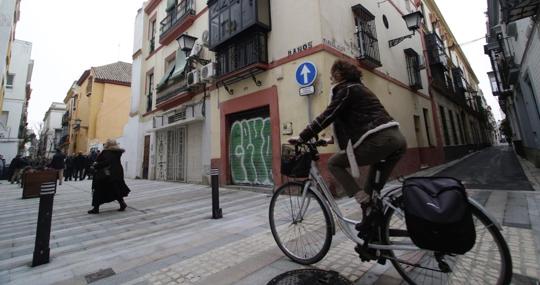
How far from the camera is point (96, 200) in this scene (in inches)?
214

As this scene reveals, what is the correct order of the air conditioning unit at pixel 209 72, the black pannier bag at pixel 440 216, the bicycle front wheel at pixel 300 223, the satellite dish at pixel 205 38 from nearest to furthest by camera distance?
the black pannier bag at pixel 440 216
the bicycle front wheel at pixel 300 223
the air conditioning unit at pixel 209 72
the satellite dish at pixel 205 38

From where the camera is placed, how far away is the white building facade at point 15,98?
22.7m

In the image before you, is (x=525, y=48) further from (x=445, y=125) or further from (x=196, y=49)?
(x=196, y=49)

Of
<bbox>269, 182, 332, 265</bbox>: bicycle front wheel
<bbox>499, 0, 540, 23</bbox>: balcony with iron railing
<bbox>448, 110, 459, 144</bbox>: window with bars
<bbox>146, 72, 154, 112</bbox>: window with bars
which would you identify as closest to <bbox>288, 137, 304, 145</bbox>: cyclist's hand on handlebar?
<bbox>269, 182, 332, 265</bbox>: bicycle front wheel

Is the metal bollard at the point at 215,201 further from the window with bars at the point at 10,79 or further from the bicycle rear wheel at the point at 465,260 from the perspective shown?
the window with bars at the point at 10,79

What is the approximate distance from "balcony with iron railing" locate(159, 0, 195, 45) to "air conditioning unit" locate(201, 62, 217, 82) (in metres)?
3.41

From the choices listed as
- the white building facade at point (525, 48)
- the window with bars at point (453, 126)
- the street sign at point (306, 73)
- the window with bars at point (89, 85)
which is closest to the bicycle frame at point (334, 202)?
the street sign at point (306, 73)

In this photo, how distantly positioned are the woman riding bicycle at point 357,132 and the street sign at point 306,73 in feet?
13.7

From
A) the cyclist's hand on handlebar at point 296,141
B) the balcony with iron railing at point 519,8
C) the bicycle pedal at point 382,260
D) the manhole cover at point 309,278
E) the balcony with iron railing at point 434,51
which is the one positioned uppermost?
the balcony with iron railing at point 434,51

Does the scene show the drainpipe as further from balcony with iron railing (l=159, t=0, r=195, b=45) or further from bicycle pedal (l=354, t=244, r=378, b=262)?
bicycle pedal (l=354, t=244, r=378, b=262)

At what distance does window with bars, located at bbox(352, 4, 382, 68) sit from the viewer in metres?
7.89

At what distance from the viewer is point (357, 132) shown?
211cm

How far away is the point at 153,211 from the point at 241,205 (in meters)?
1.90

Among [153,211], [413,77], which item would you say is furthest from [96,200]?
[413,77]
